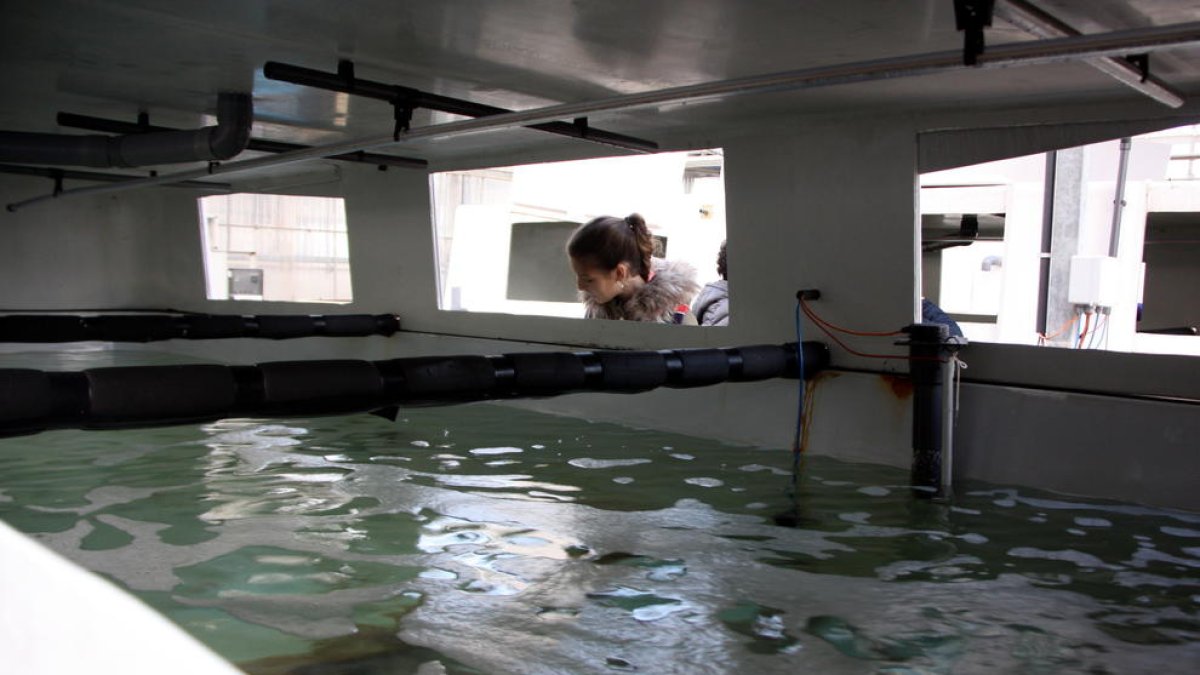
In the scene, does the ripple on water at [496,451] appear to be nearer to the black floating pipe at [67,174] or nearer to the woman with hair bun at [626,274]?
the woman with hair bun at [626,274]

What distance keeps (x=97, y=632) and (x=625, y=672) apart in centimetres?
166

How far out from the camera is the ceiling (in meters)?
3.69

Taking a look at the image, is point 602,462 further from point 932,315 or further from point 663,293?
point 932,315

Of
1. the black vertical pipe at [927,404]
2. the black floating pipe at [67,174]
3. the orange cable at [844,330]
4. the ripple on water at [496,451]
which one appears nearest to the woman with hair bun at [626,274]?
the orange cable at [844,330]

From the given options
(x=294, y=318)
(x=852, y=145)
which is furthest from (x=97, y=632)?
(x=294, y=318)

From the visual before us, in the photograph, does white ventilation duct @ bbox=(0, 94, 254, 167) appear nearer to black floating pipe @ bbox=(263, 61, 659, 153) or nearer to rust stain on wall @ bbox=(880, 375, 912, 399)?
black floating pipe @ bbox=(263, 61, 659, 153)

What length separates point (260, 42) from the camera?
15.0ft

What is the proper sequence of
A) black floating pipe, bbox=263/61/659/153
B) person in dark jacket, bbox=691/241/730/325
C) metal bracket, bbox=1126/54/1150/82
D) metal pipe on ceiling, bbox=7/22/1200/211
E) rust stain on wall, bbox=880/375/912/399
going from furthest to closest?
person in dark jacket, bbox=691/241/730/325, rust stain on wall, bbox=880/375/912/399, black floating pipe, bbox=263/61/659/153, metal bracket, bbox=1126/54/1150/82, metal pipe on ceiling, bbox=7/22/1200/211

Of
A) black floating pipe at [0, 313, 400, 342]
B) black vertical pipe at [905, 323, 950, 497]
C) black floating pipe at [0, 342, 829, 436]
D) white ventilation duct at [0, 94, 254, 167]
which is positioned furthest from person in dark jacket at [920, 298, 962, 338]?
black floating pipe at [0, 313, 400, 342]

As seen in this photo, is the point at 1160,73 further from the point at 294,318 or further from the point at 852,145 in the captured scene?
the point at 294,318

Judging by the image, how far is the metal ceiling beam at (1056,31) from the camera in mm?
3113

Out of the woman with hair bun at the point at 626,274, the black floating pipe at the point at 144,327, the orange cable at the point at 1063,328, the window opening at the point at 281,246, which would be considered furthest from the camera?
the window opening at the point at 281,246

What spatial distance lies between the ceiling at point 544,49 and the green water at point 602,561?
2.03 meters

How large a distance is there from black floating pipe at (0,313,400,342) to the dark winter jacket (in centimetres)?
370
